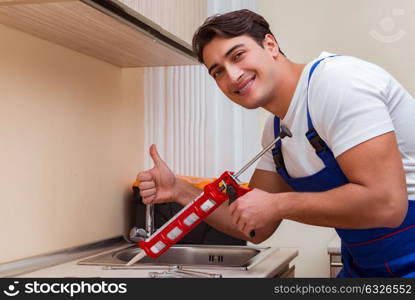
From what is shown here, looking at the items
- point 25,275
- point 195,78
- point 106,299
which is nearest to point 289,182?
point 106,299

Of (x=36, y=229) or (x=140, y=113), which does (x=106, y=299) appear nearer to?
(x=36, y=229)

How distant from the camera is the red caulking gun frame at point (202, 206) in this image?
156 cm

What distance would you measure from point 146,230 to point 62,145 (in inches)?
18.0

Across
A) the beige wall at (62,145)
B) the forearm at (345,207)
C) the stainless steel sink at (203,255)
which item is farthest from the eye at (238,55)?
the stainless steel sink at (203,255)

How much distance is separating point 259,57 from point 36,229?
0.84m

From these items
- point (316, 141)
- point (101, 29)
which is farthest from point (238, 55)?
point (101, 29)

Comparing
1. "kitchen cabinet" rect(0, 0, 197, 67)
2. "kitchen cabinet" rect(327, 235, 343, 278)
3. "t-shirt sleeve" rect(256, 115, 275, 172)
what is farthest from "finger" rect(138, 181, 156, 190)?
"kitchen cabinet" rect(327, 235, 343, 278)

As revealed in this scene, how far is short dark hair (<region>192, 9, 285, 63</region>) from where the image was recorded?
1.58 metres

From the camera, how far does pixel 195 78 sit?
2582mm

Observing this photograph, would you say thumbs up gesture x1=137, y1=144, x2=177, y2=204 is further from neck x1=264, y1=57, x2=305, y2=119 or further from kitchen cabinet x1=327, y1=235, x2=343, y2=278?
kitchen cabinet x1=327, y1=235, x2=343, y2=278

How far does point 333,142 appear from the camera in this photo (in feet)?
Result: 4.61

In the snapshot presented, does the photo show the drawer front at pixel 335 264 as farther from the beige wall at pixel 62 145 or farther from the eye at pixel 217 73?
the eye at pixel 217 73

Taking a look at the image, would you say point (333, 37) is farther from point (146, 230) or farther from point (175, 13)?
point (146, 230)

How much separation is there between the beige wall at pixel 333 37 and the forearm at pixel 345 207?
1.39m
